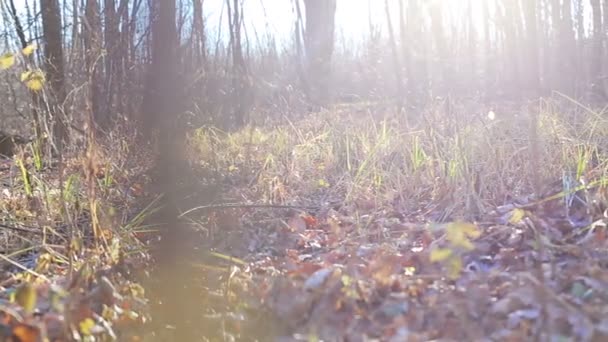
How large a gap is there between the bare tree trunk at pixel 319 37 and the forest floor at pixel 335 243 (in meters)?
6.81

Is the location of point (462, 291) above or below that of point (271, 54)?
below

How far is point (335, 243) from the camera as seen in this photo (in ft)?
8.89

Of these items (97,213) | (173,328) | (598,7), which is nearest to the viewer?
(173,328)

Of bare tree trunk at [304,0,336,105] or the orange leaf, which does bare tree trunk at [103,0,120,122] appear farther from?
bare tree trunk at [304,0,336,105]

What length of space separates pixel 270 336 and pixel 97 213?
1178 millimetres

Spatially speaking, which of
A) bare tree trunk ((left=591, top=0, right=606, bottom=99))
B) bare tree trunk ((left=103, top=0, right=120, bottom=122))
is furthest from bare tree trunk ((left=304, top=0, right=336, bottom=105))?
bare tree trunk ((left=103, top=0, right=120, bottom=122))

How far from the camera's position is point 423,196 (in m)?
3.44

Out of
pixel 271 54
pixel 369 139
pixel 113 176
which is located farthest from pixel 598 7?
pixel 113 176

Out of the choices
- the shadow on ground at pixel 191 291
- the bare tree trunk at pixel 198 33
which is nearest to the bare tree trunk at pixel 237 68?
the bare tree trunk at pixel 198 33

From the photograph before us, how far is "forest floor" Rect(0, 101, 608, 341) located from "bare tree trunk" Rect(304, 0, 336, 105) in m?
6.81

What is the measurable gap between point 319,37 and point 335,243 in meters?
8.98

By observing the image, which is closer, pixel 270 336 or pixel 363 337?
pixel 363 337

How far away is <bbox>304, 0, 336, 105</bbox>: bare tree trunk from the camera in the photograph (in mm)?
11133

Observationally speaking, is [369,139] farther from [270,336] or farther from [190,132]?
[270,336]
